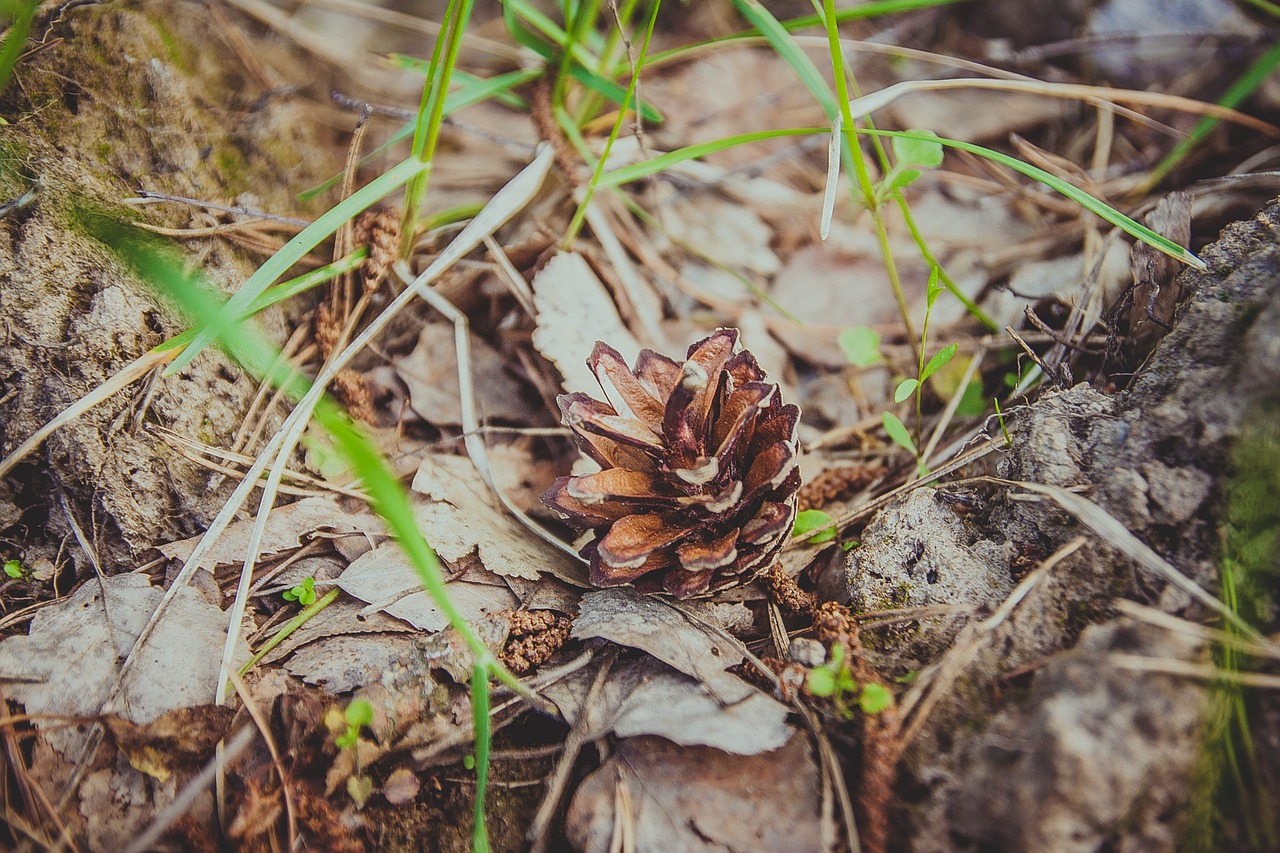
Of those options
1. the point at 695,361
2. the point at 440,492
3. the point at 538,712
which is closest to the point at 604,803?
the point at 538,712

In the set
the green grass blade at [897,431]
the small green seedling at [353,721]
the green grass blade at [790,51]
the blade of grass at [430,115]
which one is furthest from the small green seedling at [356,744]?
the green grass blade at [790,51]

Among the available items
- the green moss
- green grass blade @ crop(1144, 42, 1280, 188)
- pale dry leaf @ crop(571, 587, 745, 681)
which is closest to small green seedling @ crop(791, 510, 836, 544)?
pale dry leaf @ crop(571, 587, 745, 681)

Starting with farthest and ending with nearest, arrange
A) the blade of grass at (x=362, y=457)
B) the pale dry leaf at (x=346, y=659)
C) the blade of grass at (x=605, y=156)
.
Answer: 1. the blade of grass at (x=605, y=156)
2. the pale dry leaf at (x=346, y=659)
3. the blade of grass at (x=362, y=457)

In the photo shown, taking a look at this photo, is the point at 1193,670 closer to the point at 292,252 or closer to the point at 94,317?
the point at 292,252

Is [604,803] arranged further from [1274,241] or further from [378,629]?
[1274,241]

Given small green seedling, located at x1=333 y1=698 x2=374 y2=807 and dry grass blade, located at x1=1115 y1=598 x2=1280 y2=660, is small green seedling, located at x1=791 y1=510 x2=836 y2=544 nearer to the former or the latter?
dry grass blade, located at x1=1115 y1=598 x2=1280 y2=660

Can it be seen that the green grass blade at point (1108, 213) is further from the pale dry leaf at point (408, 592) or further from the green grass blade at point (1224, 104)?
Answer: the pale dry leaf at point (408, 592)
